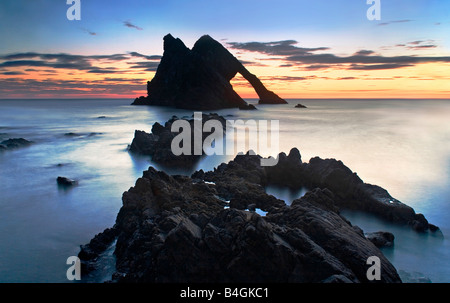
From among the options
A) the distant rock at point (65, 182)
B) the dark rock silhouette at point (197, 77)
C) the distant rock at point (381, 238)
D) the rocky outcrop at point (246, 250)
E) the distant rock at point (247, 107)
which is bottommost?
the distant rock at point (381, 238)

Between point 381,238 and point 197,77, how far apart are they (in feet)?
210

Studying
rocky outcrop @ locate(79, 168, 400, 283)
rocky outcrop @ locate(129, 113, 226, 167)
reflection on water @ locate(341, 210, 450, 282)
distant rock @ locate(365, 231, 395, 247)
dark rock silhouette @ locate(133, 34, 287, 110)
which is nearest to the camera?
rocky outcrop @ locate(79, 168, 400, 283)

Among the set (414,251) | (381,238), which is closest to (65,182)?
(381,238)

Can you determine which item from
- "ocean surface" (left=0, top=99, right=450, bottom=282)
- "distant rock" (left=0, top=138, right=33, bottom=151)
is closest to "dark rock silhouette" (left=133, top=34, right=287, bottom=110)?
"ocean surface" (left=0, top=99, right=450, bottom=282)

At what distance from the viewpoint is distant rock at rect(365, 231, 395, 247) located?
6.87 meters

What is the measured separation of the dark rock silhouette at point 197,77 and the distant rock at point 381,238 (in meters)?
60.7

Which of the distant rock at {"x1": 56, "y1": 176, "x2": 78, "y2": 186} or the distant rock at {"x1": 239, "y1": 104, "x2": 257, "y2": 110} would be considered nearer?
the distant rock at {"x1": 56, "y1": 176, "x2": 78, "y2": 186}

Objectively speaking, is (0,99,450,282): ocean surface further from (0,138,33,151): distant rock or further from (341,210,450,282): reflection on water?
(0,138,33,151): distant rock

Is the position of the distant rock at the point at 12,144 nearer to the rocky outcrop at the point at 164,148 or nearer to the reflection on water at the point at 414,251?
the rocky outcrop at the point at 164,148

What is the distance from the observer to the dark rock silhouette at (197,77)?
221 feet

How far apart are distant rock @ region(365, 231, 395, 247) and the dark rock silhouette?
199ft

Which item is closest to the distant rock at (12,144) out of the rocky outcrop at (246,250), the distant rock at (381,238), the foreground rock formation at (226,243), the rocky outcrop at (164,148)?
the rocky outcrop at (164,148)

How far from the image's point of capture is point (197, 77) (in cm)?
6775

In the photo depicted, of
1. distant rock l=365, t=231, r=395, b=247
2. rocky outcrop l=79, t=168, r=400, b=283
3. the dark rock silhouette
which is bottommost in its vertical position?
distant rock l=365, t=231, r=395, b=247
